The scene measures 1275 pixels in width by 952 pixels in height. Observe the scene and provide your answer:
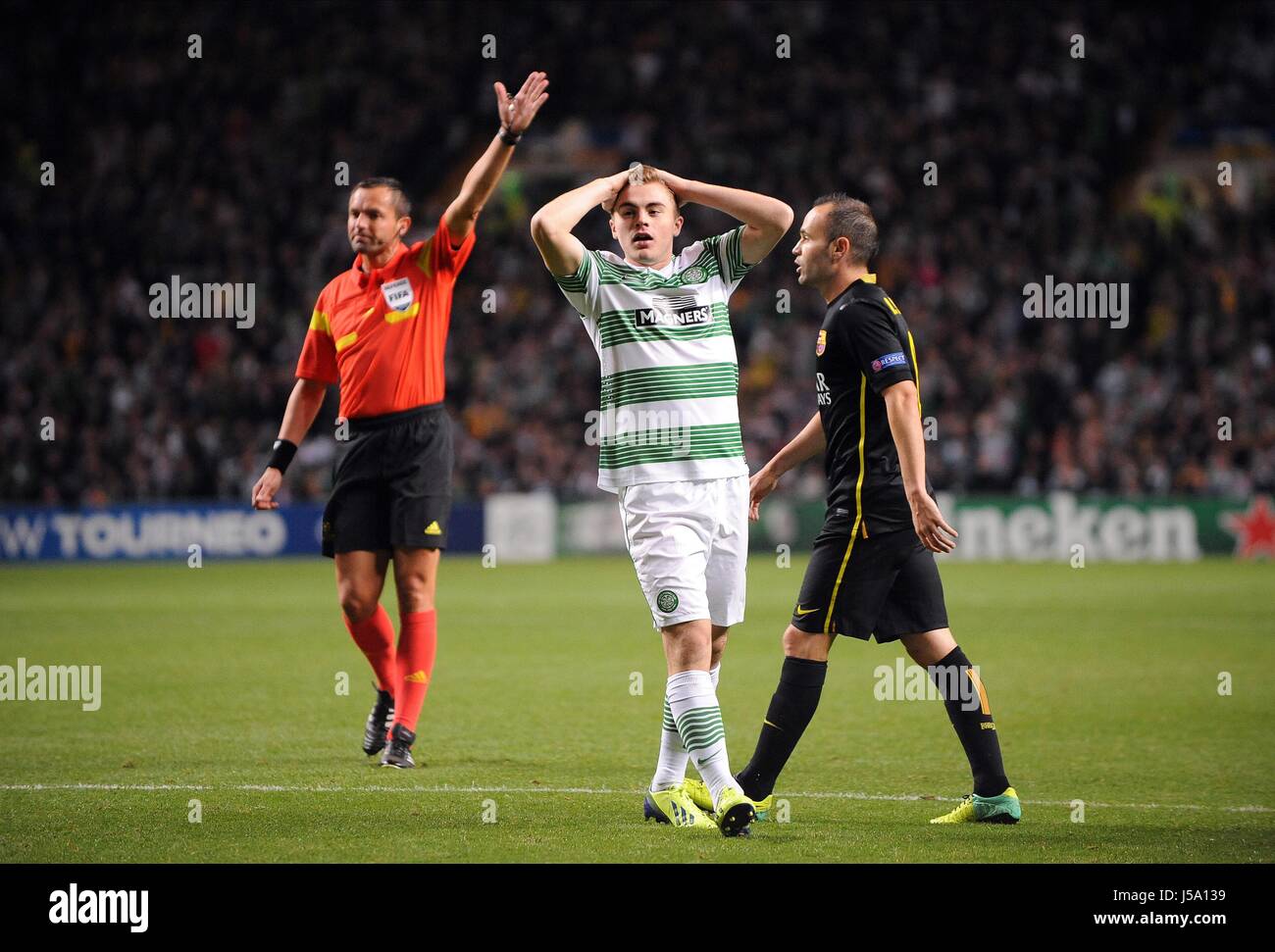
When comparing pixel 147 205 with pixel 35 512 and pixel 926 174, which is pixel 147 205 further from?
pixel 926 174

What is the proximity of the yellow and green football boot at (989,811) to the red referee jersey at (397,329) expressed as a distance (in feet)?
10.3

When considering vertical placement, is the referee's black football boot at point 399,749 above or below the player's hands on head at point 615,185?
below

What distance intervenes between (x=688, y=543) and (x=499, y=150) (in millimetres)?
1748

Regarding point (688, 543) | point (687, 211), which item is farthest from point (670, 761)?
point (687, 211)

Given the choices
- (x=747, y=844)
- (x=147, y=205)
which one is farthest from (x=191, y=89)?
(x=747, y=844)

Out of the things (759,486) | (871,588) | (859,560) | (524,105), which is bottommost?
(871,588)

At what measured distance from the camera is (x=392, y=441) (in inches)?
288

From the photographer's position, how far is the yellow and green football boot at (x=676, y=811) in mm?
5605

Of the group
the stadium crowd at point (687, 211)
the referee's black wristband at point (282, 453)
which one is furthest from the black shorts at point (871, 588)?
the stadium crowd at point (687, 211)

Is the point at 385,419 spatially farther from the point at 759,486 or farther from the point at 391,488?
the point at 759,486

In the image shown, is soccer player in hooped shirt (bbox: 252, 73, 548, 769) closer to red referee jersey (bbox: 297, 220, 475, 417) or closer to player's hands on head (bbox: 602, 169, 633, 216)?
red referee jersey (bbox: 297, 220, 475, 417)

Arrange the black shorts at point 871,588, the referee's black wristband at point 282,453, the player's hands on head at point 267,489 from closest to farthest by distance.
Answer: the black shorts at point 871,588
the player's hands on head at point 267,489
the referee's black wristband at point 282,453

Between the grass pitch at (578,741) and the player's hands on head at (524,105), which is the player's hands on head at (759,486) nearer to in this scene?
the grass pitch at (578,741)
